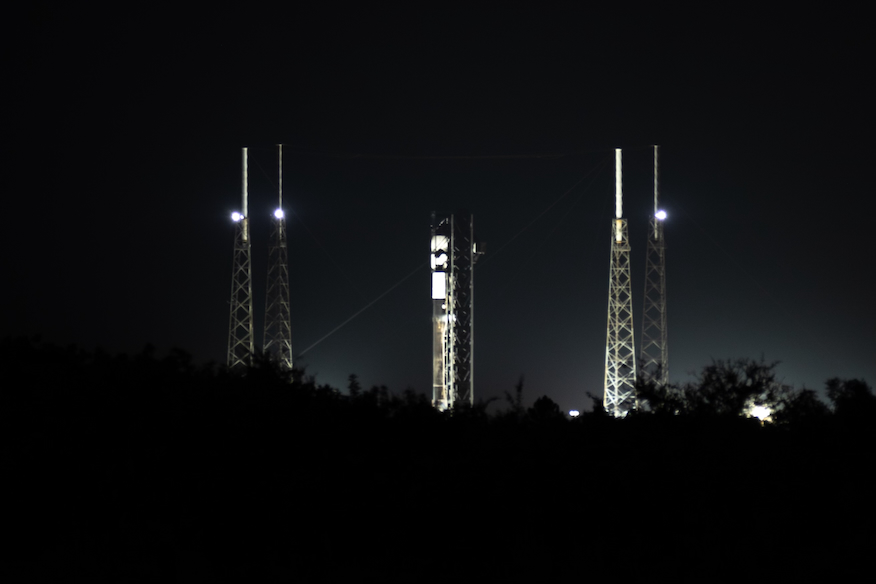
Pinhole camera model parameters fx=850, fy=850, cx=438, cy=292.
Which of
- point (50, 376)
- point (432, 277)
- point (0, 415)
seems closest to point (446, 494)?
point (0, 415)

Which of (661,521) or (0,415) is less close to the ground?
(0,415)

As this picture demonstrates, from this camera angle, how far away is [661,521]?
360 inches

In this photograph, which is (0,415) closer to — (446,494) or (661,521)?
Result: (446,494)

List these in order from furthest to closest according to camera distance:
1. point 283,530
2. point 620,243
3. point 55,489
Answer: point 620,243 < point 55,489 < point 283,530

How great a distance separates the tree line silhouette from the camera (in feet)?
27.2

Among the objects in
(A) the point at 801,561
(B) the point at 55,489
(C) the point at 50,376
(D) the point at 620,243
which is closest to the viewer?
(A) the point at 801,561

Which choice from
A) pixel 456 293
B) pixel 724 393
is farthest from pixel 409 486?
pixel 456 293

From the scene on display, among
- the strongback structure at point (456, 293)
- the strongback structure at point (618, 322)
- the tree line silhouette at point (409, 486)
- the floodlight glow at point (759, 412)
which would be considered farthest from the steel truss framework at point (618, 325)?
the tree line silhouette at point (409, 486)

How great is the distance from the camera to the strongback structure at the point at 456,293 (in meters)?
35.2

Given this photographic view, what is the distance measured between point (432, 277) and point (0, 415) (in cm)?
2572

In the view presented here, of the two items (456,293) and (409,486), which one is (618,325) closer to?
(456,293)

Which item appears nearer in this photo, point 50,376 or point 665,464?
point 665,464

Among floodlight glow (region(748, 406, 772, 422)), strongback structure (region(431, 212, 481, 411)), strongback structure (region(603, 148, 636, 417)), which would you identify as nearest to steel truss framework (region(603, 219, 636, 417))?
strongback structure (region(603, 148, 636, 417))

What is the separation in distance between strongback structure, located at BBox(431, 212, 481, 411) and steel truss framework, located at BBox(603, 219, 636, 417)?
5671 millimetres
